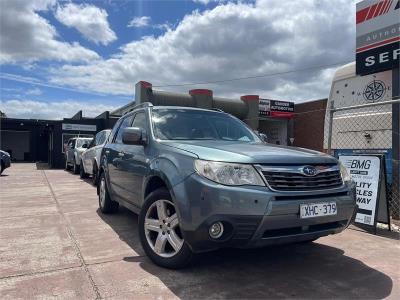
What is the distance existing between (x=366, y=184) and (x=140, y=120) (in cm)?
351

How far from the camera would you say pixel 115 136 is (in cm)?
641

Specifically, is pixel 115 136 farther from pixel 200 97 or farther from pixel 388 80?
pixel 200 97

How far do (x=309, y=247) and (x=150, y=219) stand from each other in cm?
206

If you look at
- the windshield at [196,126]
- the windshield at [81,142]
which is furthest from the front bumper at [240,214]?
the windshield at [81,142]

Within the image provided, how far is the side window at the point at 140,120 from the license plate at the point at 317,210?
7.73 feet

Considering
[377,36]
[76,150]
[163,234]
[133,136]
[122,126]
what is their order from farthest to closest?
[76,150], [377,36], [122,126], [133,136], [163,234]

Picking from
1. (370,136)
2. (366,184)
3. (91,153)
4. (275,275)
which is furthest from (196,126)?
(91,153)

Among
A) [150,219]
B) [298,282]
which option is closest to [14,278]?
[150,219]

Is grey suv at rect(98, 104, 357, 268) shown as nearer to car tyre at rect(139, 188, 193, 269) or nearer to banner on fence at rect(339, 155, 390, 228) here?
car tyre at rect(139, 188, 193, 269)

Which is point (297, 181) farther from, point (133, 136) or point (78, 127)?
point (78, 127)

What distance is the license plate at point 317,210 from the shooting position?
11.3 feet

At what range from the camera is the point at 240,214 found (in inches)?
128

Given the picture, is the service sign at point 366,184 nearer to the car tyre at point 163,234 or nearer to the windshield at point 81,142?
the car tyre at point 163,234

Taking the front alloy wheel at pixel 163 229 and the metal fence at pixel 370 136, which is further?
the metal fence at pixel 370 136
